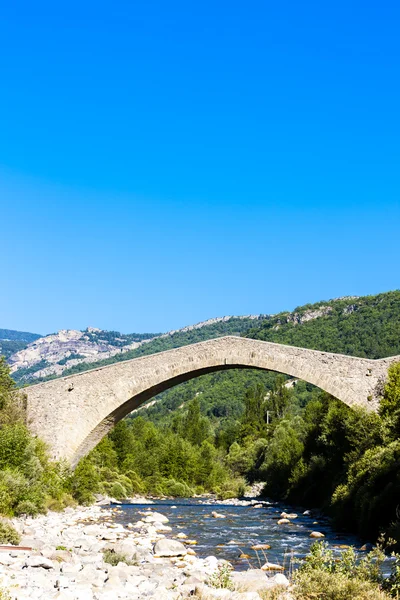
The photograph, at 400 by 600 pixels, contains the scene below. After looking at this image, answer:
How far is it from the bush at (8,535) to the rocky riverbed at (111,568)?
0.55ft

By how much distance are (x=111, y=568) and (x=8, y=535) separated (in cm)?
255

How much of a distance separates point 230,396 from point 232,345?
201 feet

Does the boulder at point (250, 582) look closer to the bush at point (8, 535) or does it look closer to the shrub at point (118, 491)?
the bush at point (8, 535)

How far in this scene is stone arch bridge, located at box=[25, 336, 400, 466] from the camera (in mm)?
20000

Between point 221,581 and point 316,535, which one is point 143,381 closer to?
point 316,535

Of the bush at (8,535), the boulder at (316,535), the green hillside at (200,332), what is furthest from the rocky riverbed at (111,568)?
the green hillside at (200,332)

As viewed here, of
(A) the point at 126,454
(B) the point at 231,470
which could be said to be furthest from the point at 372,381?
(B) the point at 231,470

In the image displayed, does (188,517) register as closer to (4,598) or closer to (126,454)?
(4,598)

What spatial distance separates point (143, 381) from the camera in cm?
2130

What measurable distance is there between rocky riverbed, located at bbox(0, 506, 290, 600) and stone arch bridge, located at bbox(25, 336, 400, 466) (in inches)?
231

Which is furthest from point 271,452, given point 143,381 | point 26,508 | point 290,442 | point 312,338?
point 312,338

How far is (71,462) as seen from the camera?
Answer: 20719 millimetres

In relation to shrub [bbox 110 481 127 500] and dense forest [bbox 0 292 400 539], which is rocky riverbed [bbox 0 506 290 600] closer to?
dense forest [bbox 0 292 400 539]

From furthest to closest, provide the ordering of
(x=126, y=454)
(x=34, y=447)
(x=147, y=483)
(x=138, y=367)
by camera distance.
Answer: (x=126, y=454), (x=147, y=483), (x=138, y=367), (x=34, y=447)
